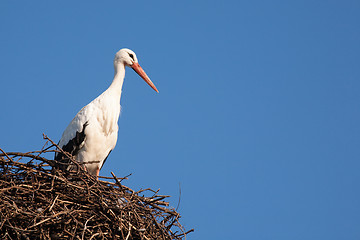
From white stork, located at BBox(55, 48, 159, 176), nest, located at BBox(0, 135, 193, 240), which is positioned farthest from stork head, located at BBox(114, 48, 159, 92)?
nest, located at BBox(0, 135, 193, 240)

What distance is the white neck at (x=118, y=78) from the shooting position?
7637 millimetres

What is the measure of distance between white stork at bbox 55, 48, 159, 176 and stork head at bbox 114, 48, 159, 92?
491 millimetres

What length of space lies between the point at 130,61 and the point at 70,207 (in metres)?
3.33

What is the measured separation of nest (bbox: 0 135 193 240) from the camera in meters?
4.63

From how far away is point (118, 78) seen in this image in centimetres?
775

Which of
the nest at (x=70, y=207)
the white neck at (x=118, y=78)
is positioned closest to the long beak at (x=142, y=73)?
the white neck at (x=118, y=78)

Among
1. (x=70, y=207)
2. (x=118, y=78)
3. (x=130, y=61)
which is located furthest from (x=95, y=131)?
(x=70, y=207)

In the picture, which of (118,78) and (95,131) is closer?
(95,131)

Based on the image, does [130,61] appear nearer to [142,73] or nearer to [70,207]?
[142,73]

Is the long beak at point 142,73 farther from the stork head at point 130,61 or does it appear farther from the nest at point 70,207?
the nest at point 70,207

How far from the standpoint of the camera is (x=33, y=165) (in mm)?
5227

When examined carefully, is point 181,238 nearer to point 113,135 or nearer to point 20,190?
point 20,190

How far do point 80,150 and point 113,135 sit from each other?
463 mm

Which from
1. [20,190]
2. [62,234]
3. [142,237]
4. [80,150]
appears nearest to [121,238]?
[142,237]
